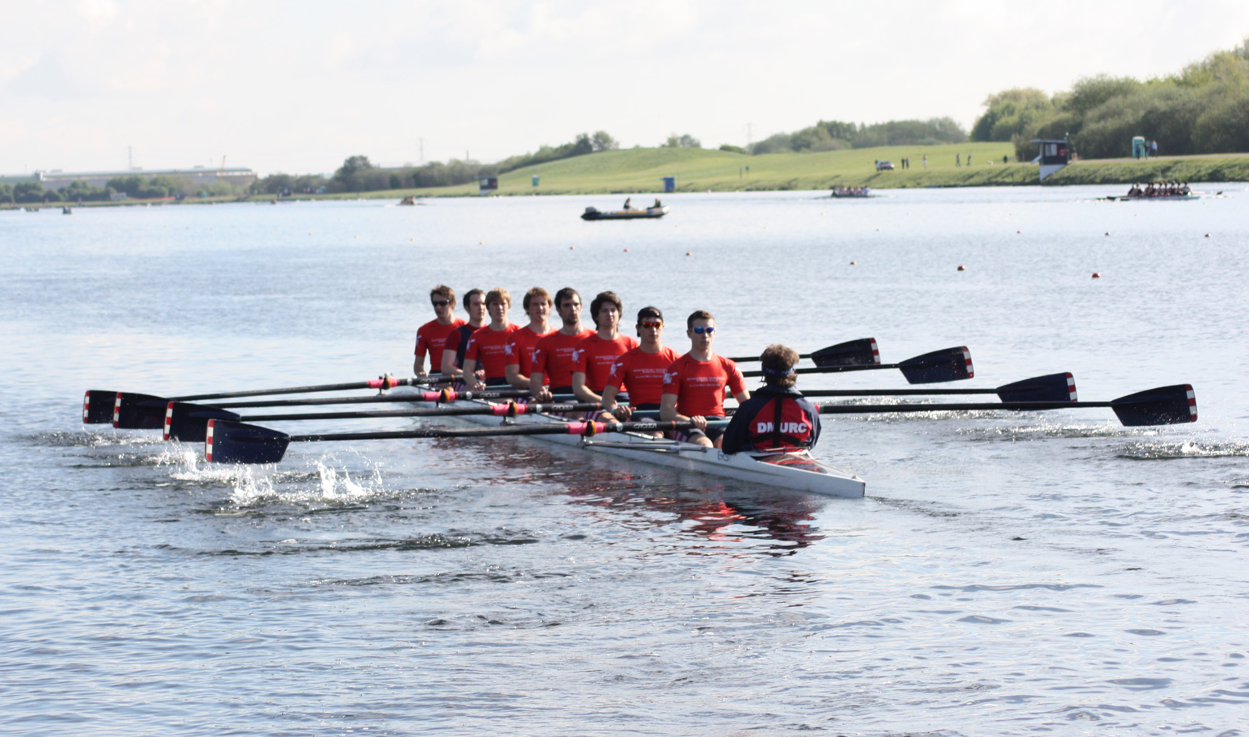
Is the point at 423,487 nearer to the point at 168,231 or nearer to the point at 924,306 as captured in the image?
the point at 924,306

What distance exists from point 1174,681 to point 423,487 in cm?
858

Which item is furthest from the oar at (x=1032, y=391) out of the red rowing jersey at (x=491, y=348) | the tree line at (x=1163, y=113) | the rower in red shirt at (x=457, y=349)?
the tree line at (x=1163, y=113)

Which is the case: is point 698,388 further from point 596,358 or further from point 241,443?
point 241,443

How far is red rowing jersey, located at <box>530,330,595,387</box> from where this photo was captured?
1609cm

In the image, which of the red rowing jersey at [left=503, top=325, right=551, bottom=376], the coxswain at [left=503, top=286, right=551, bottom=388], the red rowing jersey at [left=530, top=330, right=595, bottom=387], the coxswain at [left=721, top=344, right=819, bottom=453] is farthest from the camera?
the red rowing jersey at [left=503, top=325, right=551, bottom=376]

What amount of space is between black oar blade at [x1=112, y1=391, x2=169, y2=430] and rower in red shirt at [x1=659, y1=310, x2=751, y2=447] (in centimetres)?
652

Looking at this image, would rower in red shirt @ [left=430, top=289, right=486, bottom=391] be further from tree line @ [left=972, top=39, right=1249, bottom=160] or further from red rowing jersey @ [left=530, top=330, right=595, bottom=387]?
tree line @ [left=972, top=39, right=1249, bottom=160]

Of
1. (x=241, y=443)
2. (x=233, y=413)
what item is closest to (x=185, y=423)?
(x=233, y=413)


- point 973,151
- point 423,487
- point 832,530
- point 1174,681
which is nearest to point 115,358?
point 423,487

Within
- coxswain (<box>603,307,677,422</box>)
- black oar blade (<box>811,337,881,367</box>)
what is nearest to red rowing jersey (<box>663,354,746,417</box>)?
coxswain (<box>603,307,677,422</box>)

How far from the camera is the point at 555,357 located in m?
16.2

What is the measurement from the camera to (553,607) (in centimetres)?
967

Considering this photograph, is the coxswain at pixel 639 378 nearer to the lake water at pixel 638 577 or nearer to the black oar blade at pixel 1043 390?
the lake water at pixel 638 577

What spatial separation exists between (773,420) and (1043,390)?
14.3 feet
